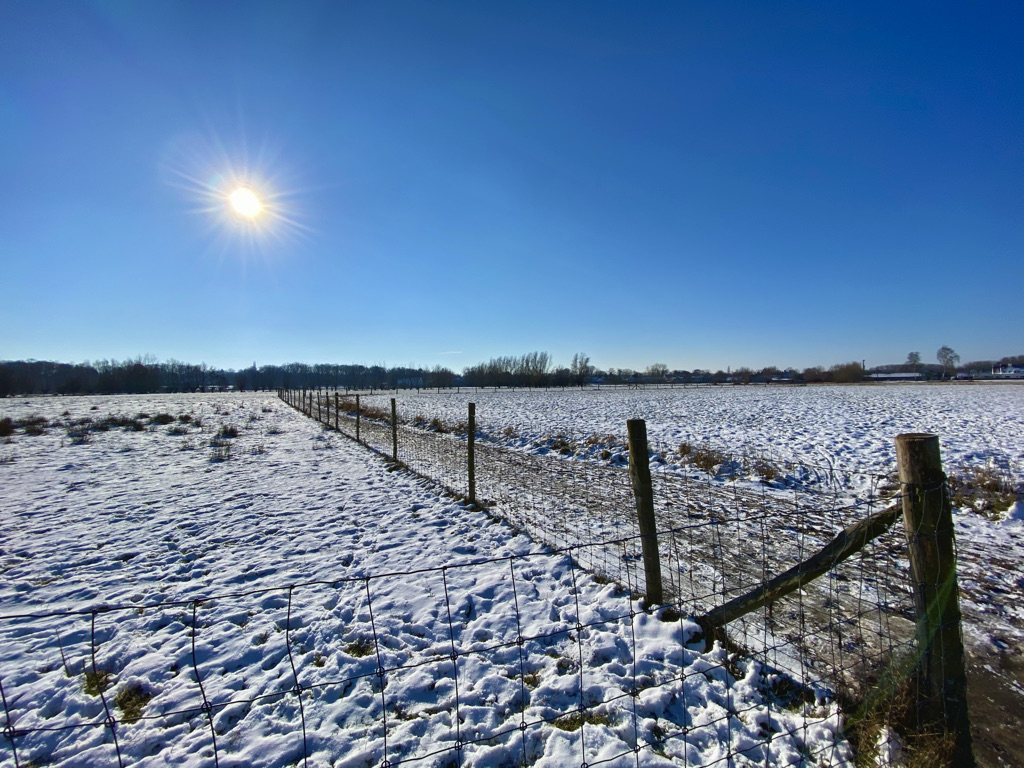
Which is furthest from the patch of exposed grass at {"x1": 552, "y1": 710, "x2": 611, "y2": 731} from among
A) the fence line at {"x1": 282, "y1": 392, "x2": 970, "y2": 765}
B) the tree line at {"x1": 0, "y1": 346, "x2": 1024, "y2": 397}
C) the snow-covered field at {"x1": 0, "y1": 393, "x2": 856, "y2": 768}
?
the tree line at {"x1": 0, "y1": 346, "x2": 1024, "y2": 397}

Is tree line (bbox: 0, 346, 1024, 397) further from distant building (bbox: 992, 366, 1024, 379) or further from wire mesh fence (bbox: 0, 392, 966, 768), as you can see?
wire mesh fence (bbox: 0, 392, 966, 768)

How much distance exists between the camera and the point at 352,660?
3936mm

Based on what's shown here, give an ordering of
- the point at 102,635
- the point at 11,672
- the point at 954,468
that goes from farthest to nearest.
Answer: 1. the point at 954,468
2. the point at 102,635
3. the point at 11,672

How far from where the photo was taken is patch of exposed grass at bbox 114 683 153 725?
3.33 meters

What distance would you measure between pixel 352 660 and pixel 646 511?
3.20 metres

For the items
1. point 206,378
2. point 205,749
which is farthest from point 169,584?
point 206,378

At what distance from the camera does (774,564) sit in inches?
221

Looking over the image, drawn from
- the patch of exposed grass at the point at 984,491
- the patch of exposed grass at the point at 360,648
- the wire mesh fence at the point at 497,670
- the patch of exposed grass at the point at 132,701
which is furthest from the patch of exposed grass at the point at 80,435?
the patch of exposed grass at the point at 984,491

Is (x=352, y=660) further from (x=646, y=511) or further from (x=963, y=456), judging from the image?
(x=963, y=456)

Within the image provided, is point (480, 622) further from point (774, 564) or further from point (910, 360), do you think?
point (910, 360)

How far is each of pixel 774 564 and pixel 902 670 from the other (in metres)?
2.71

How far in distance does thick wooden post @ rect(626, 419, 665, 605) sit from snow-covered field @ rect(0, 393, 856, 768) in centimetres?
34

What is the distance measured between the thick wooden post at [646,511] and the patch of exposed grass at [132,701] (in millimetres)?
4564

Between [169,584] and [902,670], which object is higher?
[902,670]
